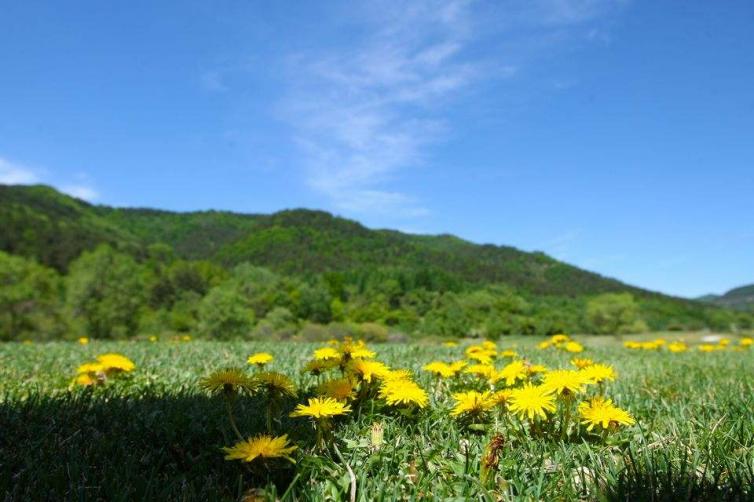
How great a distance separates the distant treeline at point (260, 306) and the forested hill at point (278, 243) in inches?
473

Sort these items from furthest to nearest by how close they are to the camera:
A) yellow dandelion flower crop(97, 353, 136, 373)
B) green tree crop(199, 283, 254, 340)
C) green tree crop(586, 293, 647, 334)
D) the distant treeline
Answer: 1. green tree crop(586, 293, 647, 334)
2. the distant treeline
3. green tree crop(199, 283, 254, 340)
4. yellow dandelion flower crop(97, 353, 136, 373)

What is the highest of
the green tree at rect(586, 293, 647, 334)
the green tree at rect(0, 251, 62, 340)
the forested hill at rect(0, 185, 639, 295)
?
the forested hill at rect(0, 185, 639, 295)

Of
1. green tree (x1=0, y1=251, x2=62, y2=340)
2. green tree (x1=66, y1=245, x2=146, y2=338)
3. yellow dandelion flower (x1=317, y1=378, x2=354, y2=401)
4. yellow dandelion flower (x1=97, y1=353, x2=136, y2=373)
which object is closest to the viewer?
yellow dandelion flower (x1=317, y1=378, x2=354, y2=401)

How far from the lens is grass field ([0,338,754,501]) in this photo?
1.74 meters

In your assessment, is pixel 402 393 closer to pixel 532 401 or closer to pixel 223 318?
pixel 532 401

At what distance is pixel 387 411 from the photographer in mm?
2697

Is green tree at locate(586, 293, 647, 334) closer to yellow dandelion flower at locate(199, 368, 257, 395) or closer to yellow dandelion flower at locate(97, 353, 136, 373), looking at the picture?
yellow dandelion flower at locate(97, 353, 136, 373)

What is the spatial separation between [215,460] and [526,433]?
1417 millimetres

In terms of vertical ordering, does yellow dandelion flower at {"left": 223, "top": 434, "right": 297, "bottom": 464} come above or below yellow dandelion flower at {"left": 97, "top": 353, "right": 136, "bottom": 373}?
above

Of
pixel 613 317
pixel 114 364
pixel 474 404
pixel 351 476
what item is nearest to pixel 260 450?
pixel 351 476

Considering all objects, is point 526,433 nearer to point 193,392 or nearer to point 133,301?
point 193,392

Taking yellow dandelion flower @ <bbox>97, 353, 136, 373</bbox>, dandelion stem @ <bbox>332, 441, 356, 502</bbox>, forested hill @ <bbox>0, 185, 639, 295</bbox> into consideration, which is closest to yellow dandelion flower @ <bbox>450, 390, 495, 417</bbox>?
dandelion stem @ <bbox>332, 441, 356, 502</bbox>

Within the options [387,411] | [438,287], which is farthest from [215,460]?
[438,287]

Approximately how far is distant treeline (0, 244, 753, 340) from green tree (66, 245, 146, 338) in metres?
0.11
